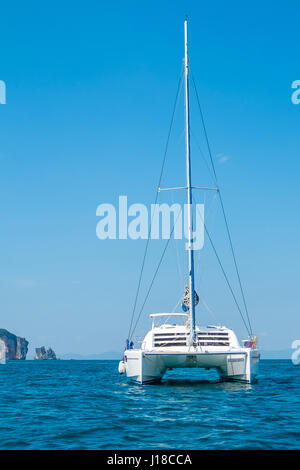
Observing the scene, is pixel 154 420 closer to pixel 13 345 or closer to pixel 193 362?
pixel 193 362

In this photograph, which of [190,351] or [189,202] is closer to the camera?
[190,351]

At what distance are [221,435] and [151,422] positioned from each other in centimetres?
241

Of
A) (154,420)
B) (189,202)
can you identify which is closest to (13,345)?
(189,202)

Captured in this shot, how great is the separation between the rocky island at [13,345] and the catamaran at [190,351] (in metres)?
173

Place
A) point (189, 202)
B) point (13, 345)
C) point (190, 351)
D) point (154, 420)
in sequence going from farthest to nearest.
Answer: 1. point (13, 345)
2. point (189, 202)
3. point (190, 351)
4. point (154, 420)

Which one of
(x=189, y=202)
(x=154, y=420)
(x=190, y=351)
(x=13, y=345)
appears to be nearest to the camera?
(x=154, y=420)

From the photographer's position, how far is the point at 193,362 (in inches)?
870

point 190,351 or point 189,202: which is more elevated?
point 189,202

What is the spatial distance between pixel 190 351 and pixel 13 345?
181m

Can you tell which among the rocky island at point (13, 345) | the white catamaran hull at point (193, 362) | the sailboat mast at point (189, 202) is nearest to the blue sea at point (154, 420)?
the white catamaran hull at point (193, 362)

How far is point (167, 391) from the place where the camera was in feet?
66.1

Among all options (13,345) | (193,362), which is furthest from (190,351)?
(13,345)

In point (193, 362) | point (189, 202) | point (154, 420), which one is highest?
point (189, 202)
